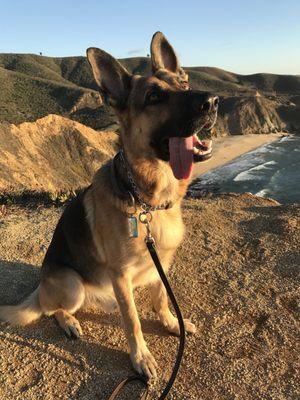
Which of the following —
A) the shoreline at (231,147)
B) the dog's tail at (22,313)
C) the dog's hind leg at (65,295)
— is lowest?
the shoreline at (231,147)

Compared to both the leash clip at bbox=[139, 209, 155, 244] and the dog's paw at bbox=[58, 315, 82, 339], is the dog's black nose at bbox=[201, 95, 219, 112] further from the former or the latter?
the dog's paw at bbox=[58, 315, 82, 339]

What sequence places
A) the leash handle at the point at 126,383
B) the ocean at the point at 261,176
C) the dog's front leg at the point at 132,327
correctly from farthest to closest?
the ocean at the point at 261,176, the dog's front leg at the point at 132,327, the leash handle at the point at 126,383

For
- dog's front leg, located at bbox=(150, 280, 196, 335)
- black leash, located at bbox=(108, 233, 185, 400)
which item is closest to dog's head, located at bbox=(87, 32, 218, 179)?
black leash, located at bbox=(108, 233, 185, 400)

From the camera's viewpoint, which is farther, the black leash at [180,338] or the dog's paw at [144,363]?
the dog's paw at [144,363]

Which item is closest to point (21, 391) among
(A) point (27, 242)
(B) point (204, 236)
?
(A) point (27, 242)

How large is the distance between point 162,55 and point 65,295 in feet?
9.21

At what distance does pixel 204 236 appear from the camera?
6684 mm

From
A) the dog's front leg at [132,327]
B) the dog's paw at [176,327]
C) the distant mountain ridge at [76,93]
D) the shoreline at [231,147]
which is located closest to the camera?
the dog's front leg at [132,327]

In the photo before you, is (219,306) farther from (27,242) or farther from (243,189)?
(243,189)

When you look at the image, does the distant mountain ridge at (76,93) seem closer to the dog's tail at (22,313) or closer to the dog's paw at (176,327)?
the dog's tail at (22,313)

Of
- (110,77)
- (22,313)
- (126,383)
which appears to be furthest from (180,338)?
(110,77)

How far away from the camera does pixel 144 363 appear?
153 inches

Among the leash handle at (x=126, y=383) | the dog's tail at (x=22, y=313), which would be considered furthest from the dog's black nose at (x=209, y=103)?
the dog's tail at (x=22, y=313)

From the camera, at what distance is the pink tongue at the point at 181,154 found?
356 cm
